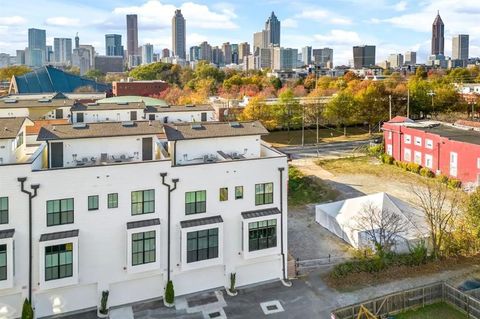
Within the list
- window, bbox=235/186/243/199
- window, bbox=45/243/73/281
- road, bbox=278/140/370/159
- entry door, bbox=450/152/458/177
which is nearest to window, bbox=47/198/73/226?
window, bbox=45/243/73/281

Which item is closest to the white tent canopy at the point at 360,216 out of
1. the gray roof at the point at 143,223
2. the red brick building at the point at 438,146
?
the gray roof at the point at 143,223

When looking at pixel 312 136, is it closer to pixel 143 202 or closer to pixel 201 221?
pixel 201 221

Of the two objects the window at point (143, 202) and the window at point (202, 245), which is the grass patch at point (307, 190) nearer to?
the window at point (202, 245)

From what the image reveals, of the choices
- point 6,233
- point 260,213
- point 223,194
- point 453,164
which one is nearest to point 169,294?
point 223,194

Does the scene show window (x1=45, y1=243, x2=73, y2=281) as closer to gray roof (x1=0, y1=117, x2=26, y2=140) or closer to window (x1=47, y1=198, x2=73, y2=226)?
window (x1=47, y1=198, x2=73, y2=226)

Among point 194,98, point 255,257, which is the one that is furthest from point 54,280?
point 194,98
